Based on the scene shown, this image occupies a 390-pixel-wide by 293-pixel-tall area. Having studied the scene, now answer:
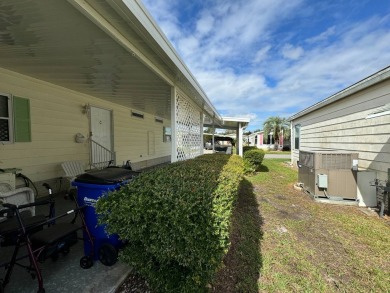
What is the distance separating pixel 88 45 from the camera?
9.75ft

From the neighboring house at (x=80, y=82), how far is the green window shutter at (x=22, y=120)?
0.07ft

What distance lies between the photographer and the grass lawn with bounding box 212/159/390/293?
2.27m

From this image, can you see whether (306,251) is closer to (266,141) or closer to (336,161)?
(336,161)

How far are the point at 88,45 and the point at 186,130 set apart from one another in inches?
136

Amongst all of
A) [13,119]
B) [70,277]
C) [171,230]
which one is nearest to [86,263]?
[70,277]

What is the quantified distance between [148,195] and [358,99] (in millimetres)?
→ 6627

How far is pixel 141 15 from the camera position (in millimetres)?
2203

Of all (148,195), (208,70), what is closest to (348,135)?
(148,195)

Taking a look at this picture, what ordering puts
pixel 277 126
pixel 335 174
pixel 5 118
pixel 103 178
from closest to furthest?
pixel 103 178 → pixel 5 118 → pixel 335 174 → pixel 277 126

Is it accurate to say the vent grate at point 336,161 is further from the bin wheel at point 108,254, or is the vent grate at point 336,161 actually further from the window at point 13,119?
the window at point 13,119

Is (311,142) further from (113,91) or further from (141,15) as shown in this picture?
(141,15)

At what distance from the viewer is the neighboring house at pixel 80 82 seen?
2.29 metres

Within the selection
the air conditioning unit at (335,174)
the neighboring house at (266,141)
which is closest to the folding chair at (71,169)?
the air conditioning unit at (335,174)

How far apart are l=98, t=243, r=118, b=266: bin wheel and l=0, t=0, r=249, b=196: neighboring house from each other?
2.49 m
